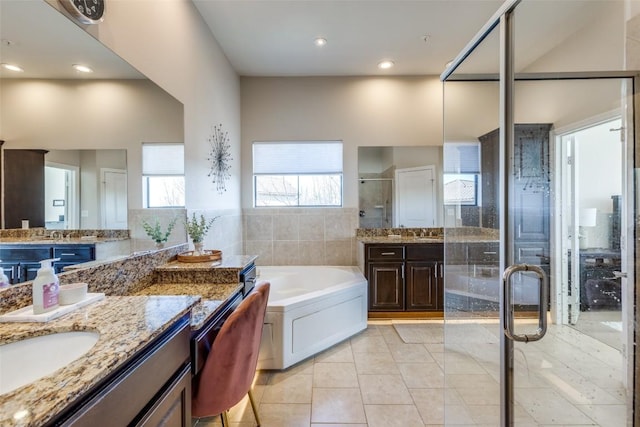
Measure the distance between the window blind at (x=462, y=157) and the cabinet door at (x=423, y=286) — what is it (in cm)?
117

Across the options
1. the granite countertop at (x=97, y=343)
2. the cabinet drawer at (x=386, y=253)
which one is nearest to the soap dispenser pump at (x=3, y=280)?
the granite countertop at (x=97, y=343)

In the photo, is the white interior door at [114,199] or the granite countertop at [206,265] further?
the granite countertop at [206,265]

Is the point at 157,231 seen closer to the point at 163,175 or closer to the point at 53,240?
the point at 163,175

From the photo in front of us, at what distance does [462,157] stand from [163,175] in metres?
2.54

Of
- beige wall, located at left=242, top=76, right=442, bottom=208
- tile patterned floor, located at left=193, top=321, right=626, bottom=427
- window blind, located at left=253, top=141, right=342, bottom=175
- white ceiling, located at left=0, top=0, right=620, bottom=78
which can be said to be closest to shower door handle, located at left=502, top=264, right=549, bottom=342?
tile patterned floor, located at left=193, top=321, right=626, bottom=427

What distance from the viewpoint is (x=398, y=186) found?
3.92 meters

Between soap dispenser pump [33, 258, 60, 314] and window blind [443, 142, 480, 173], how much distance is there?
9.16 feet

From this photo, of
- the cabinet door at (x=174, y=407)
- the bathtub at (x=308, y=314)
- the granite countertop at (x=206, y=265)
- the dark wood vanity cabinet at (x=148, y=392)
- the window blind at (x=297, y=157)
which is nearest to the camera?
the dark wood vanity cabinet at (x=148, y=392)

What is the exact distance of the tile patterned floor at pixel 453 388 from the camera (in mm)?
1771

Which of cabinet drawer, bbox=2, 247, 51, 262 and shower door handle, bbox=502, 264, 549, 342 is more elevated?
cabinet drawer, bbox=2, 247, 51, 262

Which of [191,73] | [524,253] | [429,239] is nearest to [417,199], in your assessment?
[429,239]

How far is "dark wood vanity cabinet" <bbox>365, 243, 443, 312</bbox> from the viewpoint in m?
3.42

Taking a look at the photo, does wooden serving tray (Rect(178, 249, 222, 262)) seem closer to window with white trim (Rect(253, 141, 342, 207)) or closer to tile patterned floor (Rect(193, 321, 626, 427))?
tile patterned floor (Rect(193, 321, 626, 427))

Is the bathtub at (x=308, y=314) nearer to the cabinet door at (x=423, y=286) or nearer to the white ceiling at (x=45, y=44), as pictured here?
the cabinet door at (x=423, y=286)
